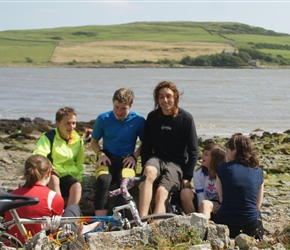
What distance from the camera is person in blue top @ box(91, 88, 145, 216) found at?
8.48 metres

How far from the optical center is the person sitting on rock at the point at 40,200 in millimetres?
6547

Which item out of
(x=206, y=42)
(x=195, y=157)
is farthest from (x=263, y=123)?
(x=206, y=42)

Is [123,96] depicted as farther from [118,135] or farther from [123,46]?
[123,46]

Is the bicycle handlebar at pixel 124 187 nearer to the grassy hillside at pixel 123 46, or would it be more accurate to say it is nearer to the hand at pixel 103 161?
the hand at pixel 103 161

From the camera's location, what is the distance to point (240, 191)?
7.12m

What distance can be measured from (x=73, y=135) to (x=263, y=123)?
25.8 metres

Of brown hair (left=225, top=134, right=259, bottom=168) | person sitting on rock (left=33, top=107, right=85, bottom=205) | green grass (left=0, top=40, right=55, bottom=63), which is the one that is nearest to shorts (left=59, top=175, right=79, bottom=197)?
person sitting on rock (left=33, top=107, right=85, bottom=205)

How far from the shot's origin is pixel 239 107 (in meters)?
43.1

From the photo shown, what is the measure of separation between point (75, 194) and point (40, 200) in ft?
4.59

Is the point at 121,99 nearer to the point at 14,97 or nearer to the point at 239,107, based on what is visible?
the point at 239,107

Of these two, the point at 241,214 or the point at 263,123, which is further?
the point at 263,123

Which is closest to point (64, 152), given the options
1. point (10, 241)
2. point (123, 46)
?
point (10, 241)

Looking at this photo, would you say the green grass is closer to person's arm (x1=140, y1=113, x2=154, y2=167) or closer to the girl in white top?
person's arm (x1=140, y1=113, x2=154, y2=167)

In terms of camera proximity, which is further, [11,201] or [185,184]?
[185,184]
